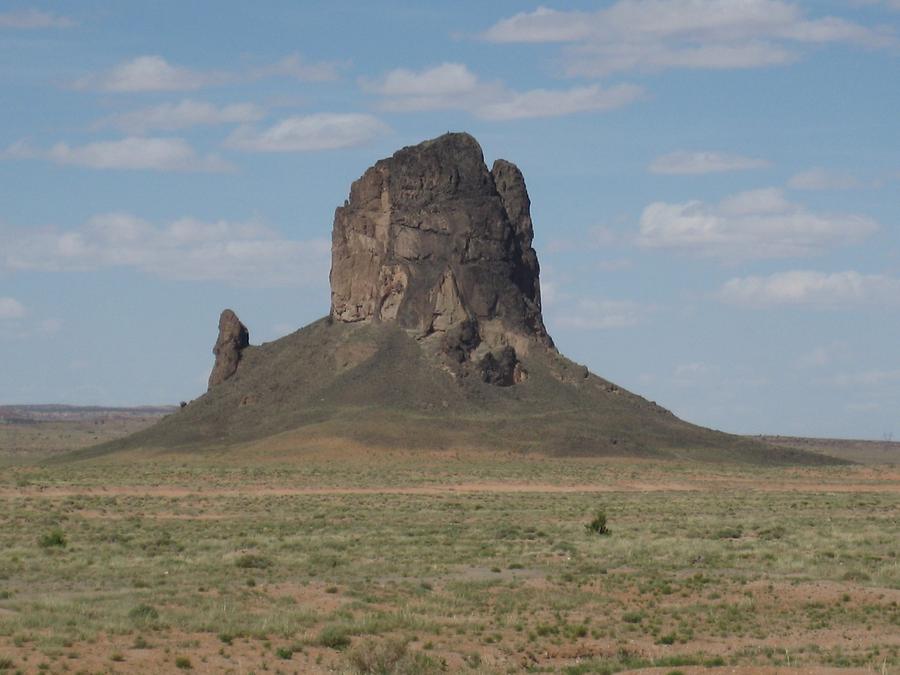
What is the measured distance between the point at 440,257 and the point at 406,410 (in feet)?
51.0

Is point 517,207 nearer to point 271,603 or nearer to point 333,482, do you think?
point 333,482

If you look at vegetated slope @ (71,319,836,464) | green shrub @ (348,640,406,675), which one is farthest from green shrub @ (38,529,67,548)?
vegetated slope @ (71,319,836,464)

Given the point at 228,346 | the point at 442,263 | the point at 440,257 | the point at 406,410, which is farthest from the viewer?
the point at 228,346

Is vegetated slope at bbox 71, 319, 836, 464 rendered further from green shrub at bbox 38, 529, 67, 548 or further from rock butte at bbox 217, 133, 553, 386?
green shrub at bbox 38, 529, 67, 548

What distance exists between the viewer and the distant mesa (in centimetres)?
12238

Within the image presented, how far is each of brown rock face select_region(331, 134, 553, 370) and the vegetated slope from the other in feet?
7.58

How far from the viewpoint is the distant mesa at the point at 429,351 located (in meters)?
122

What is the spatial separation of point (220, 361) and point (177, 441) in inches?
515

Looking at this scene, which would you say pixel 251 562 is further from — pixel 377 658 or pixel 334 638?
pixel 377 658

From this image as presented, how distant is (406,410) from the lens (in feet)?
399

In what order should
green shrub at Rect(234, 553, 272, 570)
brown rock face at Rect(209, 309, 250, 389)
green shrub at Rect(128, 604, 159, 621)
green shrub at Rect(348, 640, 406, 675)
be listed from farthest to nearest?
brown rock face at Rect(209, 309, 250, 389), green shrub at Rect(234, 553, 272, 570), green shrub at Rect(128, 604, 159, 621), green shrub at Rect(348, 640, 406, 675)

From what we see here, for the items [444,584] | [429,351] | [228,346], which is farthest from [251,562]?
[228,346]

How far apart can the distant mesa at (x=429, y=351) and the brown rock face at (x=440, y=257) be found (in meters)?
0.12

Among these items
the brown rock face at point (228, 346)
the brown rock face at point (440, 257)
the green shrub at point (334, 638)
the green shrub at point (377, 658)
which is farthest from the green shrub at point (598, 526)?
the brown rock face at point (228, 346)
